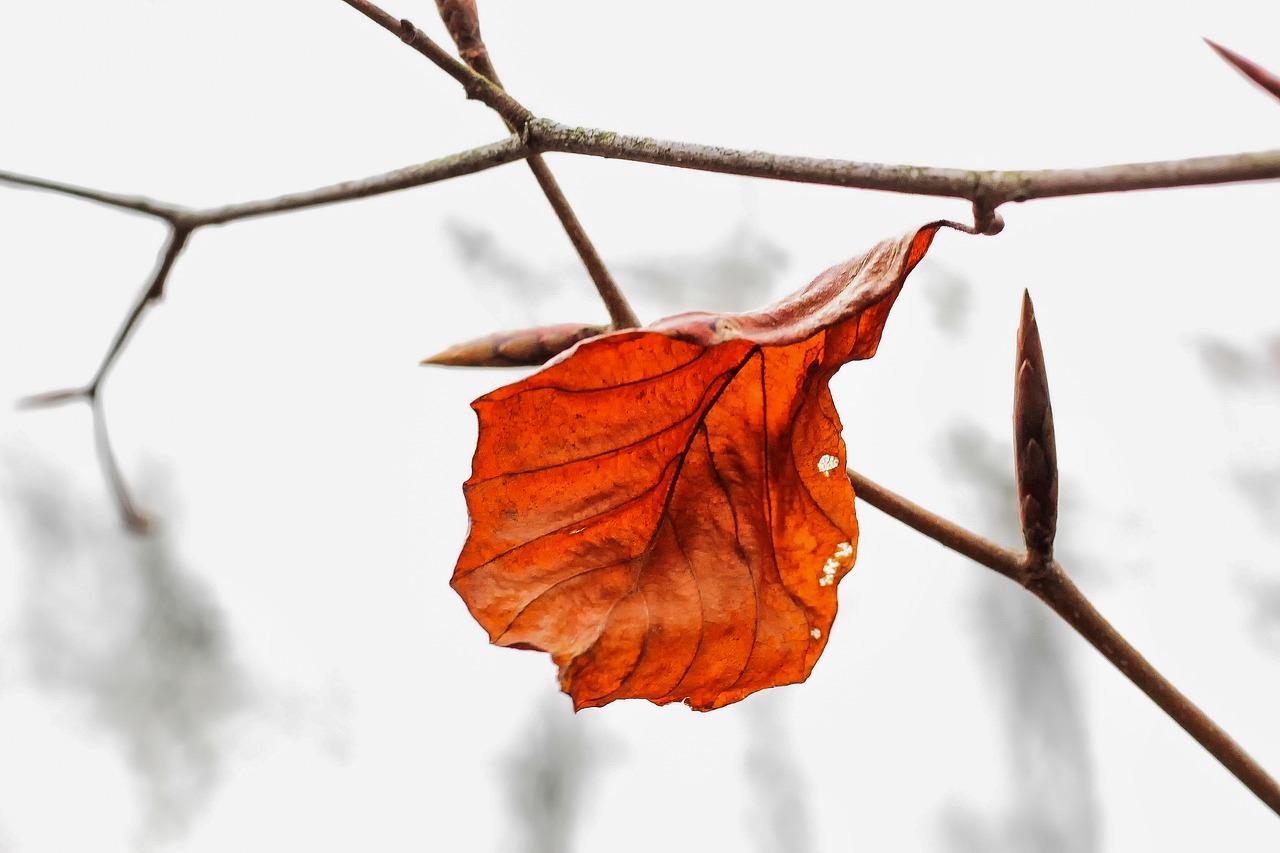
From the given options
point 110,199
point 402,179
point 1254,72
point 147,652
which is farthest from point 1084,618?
point 147,652

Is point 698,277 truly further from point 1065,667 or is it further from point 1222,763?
point 1222,763

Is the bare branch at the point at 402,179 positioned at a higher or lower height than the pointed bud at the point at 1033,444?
higher

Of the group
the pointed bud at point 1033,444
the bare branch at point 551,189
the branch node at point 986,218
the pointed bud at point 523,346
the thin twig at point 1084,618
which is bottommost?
the thin twig at point 1084,618

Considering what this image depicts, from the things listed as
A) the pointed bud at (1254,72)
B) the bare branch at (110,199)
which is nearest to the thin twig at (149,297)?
the bare branch at (110,199)

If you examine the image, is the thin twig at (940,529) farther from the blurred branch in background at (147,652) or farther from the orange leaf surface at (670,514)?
the blurred branch in background at (147,652)

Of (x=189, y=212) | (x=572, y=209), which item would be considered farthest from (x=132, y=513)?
(x=572, y=209)

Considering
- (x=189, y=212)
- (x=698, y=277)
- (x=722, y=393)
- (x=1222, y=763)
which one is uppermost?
(x=698, y=277)

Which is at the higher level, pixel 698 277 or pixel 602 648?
pixel 698 277
